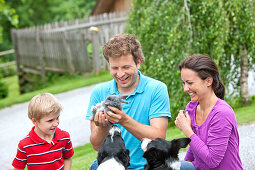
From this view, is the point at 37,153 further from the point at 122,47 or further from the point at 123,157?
the point at 122,47

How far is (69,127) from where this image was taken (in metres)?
9.66

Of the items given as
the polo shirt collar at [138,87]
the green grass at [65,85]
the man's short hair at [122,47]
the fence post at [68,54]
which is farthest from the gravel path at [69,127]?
the fence post at [68,54]

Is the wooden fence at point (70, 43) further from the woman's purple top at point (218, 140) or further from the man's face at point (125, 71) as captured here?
the woman's purple top at point (218, 140)

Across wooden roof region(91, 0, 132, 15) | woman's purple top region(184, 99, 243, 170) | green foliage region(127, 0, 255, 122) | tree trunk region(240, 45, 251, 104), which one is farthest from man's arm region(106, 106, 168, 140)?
wooden roof region(91, 0, 132, 15)

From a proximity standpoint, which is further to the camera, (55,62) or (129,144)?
(55,62)

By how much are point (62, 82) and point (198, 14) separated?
10.9 metres

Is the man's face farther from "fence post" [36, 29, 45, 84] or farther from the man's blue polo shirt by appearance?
"fence post" [36, 29, 45, 84]

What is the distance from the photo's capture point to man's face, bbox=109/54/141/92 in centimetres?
339

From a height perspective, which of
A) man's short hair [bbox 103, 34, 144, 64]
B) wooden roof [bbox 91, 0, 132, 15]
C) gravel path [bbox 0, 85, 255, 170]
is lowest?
gravel path [bbox 0, 85, 255, 170]

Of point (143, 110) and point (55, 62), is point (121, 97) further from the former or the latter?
point (55, 62)

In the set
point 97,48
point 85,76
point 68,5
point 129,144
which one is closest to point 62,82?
point 85,76

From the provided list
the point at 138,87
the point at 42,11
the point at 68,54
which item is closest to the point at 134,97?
the point at 138,87

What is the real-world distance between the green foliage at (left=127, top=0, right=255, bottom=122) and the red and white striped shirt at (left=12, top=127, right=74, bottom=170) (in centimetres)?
386

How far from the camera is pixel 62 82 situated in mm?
16750
